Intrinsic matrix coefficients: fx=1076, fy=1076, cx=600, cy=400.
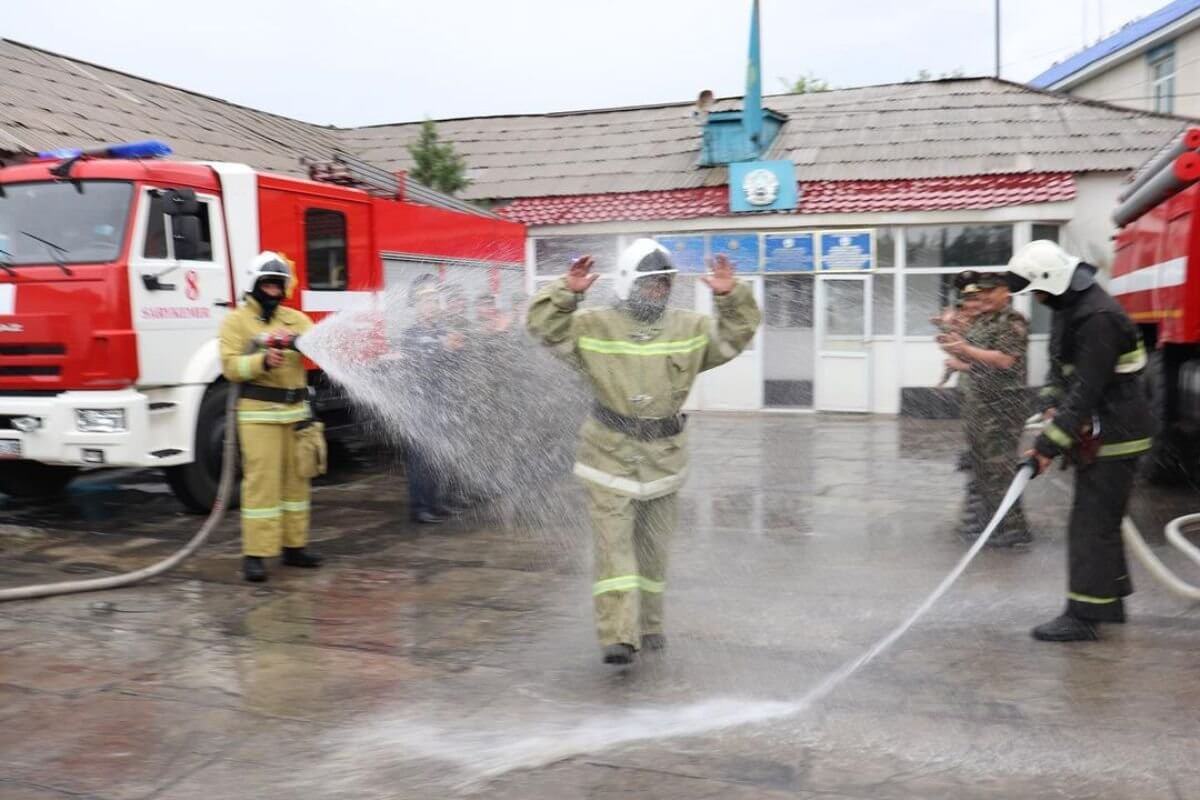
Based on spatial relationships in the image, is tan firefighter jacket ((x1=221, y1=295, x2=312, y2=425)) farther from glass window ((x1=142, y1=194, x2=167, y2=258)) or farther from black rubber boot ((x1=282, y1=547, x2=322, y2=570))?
glass window ((x1=142, y1=194, x2=167, y2=258))

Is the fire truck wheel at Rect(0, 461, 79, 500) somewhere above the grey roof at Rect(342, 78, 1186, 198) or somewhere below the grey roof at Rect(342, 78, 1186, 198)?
below

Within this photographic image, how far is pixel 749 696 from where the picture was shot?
4.31 meters

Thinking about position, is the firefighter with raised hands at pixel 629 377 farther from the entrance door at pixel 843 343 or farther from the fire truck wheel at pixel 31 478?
the entrance door at pixel 843 343

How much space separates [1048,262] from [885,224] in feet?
35.3

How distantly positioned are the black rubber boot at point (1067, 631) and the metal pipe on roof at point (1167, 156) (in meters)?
3.70

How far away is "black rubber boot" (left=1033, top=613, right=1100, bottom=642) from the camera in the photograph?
493cm

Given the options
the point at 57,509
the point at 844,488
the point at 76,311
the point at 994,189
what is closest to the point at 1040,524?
the point at 844,488

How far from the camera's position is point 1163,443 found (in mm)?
8781

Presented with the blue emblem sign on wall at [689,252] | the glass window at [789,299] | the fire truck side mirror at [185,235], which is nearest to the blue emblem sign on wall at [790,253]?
the glass window at [789,299]

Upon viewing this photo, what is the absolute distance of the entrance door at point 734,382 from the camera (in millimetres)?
16016

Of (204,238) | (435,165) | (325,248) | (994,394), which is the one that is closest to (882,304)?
(435,165)

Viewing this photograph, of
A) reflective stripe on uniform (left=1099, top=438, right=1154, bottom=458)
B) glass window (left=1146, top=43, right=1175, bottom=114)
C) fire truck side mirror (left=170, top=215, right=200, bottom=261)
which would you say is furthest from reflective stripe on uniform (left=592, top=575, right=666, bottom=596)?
glass window (left=1146, top=43, right=1175, bottom=114)

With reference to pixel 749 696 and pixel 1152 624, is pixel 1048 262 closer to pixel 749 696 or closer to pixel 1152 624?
pixel 1152 624

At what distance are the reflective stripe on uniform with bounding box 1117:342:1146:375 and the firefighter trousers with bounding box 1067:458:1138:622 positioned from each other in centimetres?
41
